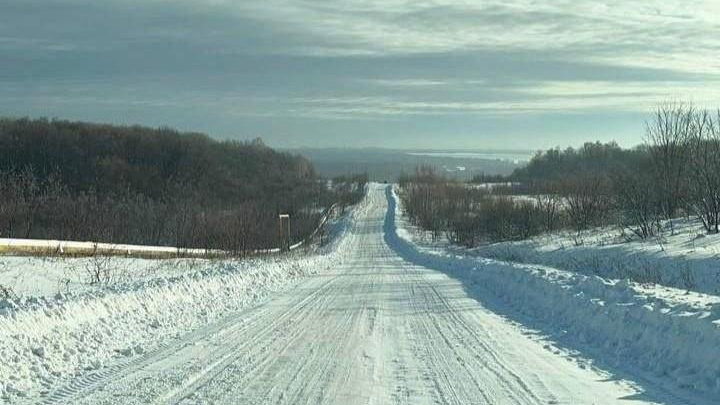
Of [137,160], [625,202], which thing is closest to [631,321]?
[625,202]

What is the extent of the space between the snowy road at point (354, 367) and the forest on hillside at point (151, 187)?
2507 cm

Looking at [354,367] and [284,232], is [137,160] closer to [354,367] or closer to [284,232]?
[284,232]

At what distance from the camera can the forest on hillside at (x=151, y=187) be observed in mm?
37562

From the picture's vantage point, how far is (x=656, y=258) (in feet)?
84.8

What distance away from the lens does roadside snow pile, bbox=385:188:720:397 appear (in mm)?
8477

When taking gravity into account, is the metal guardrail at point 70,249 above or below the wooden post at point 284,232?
above

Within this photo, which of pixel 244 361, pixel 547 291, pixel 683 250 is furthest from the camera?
pixel 683 250

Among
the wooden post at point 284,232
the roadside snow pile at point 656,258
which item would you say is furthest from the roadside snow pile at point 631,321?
the wooden post at point 284,232

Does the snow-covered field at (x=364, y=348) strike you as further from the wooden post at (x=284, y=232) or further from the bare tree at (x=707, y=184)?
the wooden post at (x=284, y=232)

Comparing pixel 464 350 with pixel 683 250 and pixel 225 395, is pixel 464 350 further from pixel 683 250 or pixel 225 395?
pixel 683 250

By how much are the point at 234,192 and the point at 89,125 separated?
3146 cm

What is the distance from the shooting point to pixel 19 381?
7.95 metres

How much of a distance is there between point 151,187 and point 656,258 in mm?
103099

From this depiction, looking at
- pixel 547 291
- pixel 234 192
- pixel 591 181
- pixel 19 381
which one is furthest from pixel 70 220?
pixel 234 192
